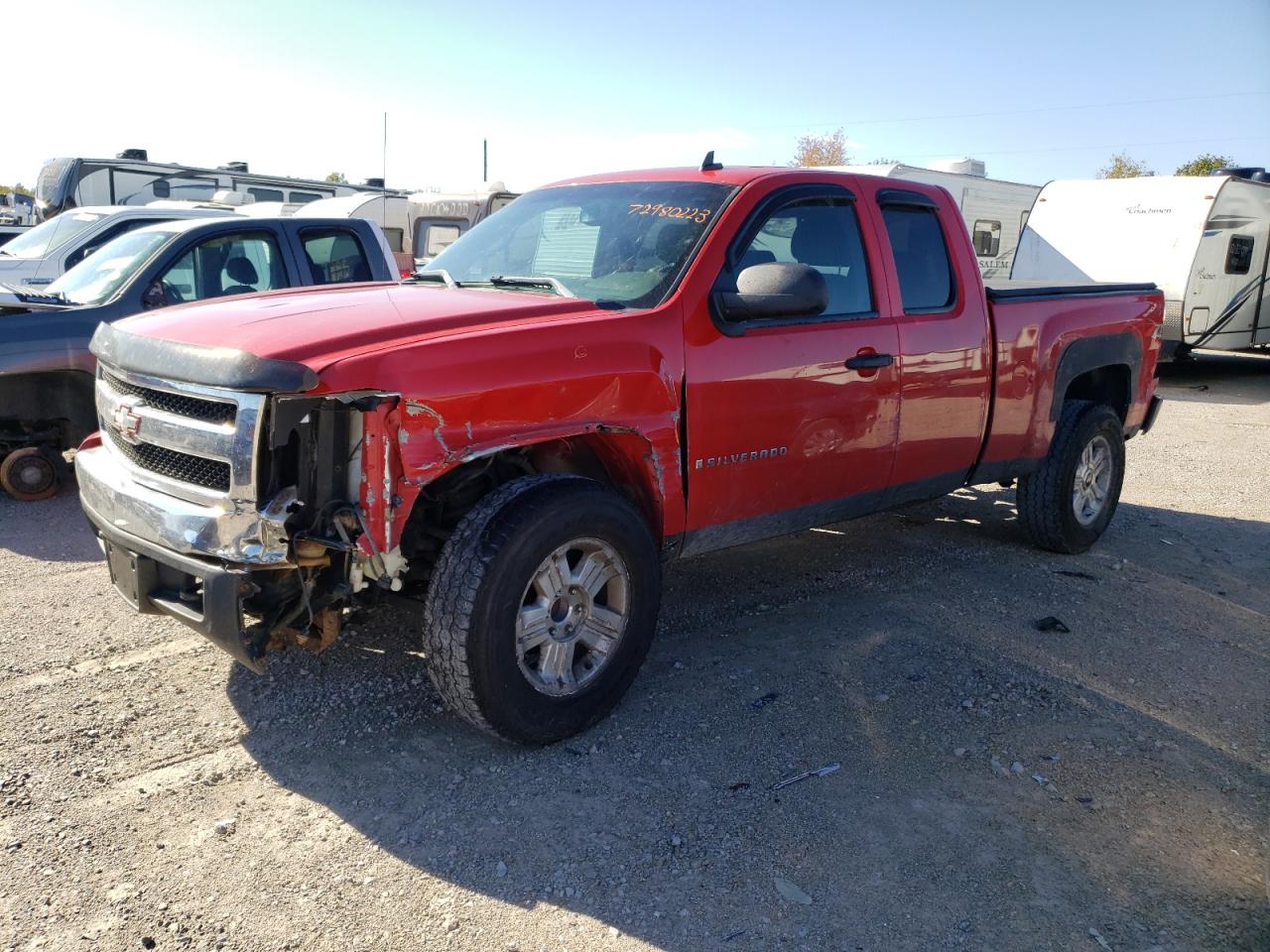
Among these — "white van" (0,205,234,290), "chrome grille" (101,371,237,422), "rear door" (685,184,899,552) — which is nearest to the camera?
"chrome grille" (101,371,237,422)

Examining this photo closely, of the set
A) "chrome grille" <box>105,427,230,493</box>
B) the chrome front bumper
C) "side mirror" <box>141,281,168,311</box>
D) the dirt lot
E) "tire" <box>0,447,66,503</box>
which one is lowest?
the dirt lot

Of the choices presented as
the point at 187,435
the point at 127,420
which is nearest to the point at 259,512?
the point at 187,435

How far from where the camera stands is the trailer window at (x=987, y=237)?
18719mm

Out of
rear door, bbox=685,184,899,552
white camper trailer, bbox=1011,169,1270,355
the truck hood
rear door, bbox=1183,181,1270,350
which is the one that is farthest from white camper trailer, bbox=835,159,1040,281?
the truck hood

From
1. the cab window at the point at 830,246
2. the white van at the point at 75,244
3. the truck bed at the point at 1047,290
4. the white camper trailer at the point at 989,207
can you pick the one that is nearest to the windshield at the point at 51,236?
the white van at the point at 75,244

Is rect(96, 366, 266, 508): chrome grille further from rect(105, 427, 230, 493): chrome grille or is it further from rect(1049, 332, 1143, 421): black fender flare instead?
rect(1049, 332, 1143, 421): black fender flare

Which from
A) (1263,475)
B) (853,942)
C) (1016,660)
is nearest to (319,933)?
(853,942)

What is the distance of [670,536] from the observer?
3.92 m

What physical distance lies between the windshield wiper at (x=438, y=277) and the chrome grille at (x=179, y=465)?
1.43 meters

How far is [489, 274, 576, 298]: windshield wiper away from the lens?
396cm

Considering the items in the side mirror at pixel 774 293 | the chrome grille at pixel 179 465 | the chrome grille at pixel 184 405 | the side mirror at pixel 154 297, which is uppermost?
the side mirror at pixel 774 293

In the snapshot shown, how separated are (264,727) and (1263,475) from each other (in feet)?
28.2

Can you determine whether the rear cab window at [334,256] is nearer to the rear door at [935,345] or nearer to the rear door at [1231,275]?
the rear door at [935,345]

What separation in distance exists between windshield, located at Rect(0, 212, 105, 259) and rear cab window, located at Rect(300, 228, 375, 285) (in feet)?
8.78
